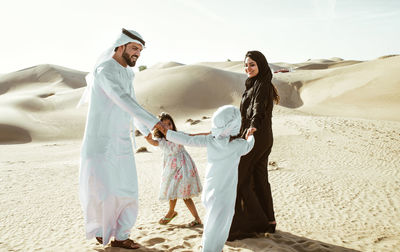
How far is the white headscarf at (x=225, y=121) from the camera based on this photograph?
3117mm

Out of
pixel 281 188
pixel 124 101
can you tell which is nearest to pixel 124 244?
pixel 124 101

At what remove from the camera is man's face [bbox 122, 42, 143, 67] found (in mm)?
3745

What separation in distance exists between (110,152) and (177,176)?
1.36 m

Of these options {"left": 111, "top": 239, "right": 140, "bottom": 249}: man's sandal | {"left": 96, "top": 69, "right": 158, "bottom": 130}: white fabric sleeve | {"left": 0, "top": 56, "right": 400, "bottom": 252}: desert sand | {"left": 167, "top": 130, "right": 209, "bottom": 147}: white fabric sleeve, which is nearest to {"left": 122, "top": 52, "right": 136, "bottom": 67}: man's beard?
{"left": 96, "top": 69, "right": 158, "bottom": 130}: white fabric sleeve

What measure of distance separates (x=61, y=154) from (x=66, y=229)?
506 inches

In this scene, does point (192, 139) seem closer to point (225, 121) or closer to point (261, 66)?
point (225, 121)

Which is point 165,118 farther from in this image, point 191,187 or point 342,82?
point 342,82

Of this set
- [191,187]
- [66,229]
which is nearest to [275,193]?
[191,187]

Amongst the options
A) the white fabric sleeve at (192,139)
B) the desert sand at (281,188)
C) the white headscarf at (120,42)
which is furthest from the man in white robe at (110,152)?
the desert sand at (281,188)

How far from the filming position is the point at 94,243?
4301 mm

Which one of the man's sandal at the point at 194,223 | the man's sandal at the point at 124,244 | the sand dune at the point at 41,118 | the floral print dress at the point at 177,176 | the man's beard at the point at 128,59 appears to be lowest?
the sand dune at the point at 41,118

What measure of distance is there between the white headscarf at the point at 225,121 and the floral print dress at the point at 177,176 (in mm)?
1596

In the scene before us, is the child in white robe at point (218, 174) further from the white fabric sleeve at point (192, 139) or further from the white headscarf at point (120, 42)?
the white headscarf at point (120, 42)

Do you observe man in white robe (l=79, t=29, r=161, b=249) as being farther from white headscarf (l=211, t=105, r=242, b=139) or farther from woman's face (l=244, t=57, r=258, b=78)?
woman's face (l=244, t=57, r=258, b=78)
